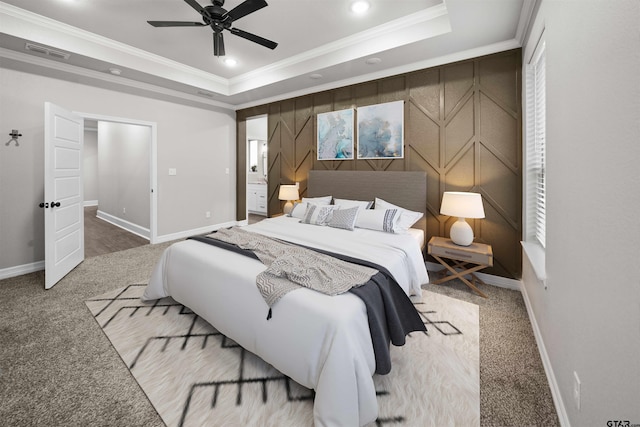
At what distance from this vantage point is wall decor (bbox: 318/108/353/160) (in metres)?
4.19

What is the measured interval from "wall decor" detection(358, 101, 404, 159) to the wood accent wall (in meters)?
0.08

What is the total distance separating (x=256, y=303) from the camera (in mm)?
1736

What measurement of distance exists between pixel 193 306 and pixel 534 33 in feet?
12.0

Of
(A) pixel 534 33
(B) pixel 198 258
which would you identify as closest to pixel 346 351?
(B) pixel 198 258

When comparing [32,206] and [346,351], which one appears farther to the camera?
[32,206]

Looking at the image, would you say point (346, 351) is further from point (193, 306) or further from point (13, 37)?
point (13, 37)

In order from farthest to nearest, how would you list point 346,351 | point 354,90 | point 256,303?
1. point 354,90
2. point 256,303
3. point 346,351

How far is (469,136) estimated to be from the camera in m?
3.22

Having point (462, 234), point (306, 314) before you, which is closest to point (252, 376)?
point (306, 314)

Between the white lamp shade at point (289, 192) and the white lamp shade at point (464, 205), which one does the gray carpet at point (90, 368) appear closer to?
the white lamp shade at point (464, 205)

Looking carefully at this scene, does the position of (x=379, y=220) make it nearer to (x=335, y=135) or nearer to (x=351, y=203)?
(x=351, y=203)

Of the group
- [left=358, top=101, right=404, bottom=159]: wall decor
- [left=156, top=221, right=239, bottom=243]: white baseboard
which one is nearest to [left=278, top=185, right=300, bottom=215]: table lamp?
[left=358, top=101, right=404, bottom=159]: wall decor

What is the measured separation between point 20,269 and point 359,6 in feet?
16.6

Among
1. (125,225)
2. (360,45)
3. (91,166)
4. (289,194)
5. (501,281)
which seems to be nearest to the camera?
(501,281)
